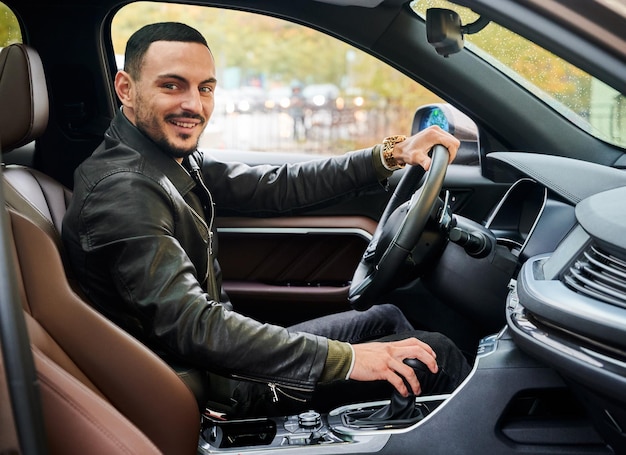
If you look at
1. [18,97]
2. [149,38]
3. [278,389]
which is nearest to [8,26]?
[18,97]

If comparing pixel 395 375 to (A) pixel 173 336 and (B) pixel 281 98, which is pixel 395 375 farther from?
(B) pixel 281 98

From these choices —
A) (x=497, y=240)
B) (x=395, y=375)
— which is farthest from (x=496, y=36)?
(x=395, y=375)

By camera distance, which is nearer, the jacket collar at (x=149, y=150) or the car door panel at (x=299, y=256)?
the jacket collar at (x=149, y=150)

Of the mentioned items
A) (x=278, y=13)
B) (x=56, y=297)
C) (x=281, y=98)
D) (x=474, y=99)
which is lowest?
(x=281, y=98)

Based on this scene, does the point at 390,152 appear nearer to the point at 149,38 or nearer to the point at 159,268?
the point at 149,38

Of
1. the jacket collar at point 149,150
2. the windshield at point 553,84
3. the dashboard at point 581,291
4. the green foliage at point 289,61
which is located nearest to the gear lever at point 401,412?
the dashboard at point 581,291

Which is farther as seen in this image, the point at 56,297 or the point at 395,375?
the point at 395,375

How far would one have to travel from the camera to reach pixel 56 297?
1432 millimetres

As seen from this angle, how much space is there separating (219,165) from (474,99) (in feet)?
2.60

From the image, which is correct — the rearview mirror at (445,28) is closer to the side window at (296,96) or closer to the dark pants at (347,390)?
the dark pants at (347,390)

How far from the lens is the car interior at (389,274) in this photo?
122 cm

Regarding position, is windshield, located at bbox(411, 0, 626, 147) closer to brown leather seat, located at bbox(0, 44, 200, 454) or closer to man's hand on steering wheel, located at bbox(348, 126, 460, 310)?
man's hand on steering wheel, located at bbox(348, 126, 460, 310)

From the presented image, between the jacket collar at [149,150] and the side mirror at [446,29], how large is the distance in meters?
0.72

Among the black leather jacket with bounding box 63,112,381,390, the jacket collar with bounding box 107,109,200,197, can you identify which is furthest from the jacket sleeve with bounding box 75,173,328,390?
the jacket collar with bounding box 107,109,200,197
